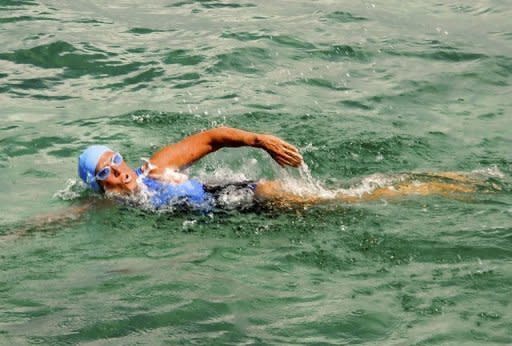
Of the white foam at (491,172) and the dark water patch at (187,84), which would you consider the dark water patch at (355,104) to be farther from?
the white foam at (491,172)

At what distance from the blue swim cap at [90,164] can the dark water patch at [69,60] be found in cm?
393

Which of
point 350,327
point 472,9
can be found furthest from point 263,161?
point 472,9

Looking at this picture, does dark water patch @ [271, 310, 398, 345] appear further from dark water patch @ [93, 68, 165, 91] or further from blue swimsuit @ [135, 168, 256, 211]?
dark water patch @ [93, 68, 165, 91]

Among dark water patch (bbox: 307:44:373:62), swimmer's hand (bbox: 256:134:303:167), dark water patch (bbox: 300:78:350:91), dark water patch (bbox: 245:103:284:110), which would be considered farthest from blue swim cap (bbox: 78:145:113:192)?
dark water patch (bbox: 307:44:373:62)

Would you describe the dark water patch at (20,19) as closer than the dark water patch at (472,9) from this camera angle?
Yes

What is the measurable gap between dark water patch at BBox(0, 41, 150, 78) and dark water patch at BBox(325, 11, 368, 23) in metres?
3.20

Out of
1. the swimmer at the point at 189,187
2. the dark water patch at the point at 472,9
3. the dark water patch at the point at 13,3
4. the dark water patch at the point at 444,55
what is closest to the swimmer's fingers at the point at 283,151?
the swimmer at the point at 189,187

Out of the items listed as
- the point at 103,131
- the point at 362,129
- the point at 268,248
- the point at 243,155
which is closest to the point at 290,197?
the point at 268,248

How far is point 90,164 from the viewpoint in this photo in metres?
8.35

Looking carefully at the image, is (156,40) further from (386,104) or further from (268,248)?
(268,248)

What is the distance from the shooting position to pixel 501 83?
11.8 meters

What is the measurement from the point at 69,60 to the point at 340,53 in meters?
3.59

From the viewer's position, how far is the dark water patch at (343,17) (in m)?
14.0

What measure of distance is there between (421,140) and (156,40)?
4741mm
